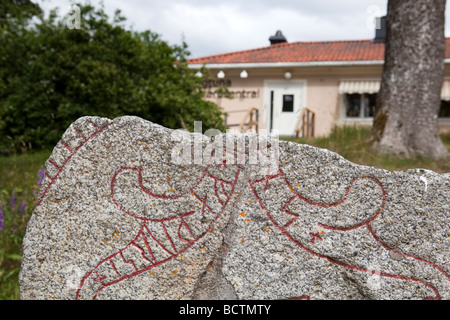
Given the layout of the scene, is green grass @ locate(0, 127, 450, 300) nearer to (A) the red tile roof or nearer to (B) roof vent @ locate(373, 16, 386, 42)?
(A) the red tile roof

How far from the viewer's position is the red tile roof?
1188cm

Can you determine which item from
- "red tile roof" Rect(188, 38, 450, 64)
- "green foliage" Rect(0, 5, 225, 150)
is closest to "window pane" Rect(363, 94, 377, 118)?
"red tile roof" Rect(188, 38, 450, 64)

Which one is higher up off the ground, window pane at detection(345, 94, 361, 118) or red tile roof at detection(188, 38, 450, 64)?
red tile roof at detection(188, 38, 450, 64)

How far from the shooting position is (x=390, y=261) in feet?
7.39

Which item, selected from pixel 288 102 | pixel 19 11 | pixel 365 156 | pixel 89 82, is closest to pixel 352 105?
pixel 288 102

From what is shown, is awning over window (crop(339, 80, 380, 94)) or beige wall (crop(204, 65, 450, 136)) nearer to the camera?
awning over window (crop(339, 80, 380, 94))

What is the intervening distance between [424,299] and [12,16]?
7.61 m

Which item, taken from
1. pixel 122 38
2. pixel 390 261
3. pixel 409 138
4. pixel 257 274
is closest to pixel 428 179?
pixel 390 261

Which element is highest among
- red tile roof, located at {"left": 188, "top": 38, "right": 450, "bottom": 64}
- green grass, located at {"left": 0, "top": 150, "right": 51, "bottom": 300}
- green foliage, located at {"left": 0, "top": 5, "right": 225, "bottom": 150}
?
red tile roof, located at {"left": 188, "top": 38, "right": 450, "bottom": 64}

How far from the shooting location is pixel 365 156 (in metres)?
5.06

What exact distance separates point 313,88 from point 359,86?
4.10 ft

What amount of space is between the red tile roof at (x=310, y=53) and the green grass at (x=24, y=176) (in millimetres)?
6021

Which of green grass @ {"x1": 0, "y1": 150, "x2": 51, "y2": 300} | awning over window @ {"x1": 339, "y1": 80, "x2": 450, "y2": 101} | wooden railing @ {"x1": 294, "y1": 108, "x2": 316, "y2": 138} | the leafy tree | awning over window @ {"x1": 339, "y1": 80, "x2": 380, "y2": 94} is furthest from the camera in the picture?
awning over window @ {"x1": 339, "y1": 80, "x2": 380, "y2": 94}

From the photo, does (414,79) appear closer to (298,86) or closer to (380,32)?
(298,86)
